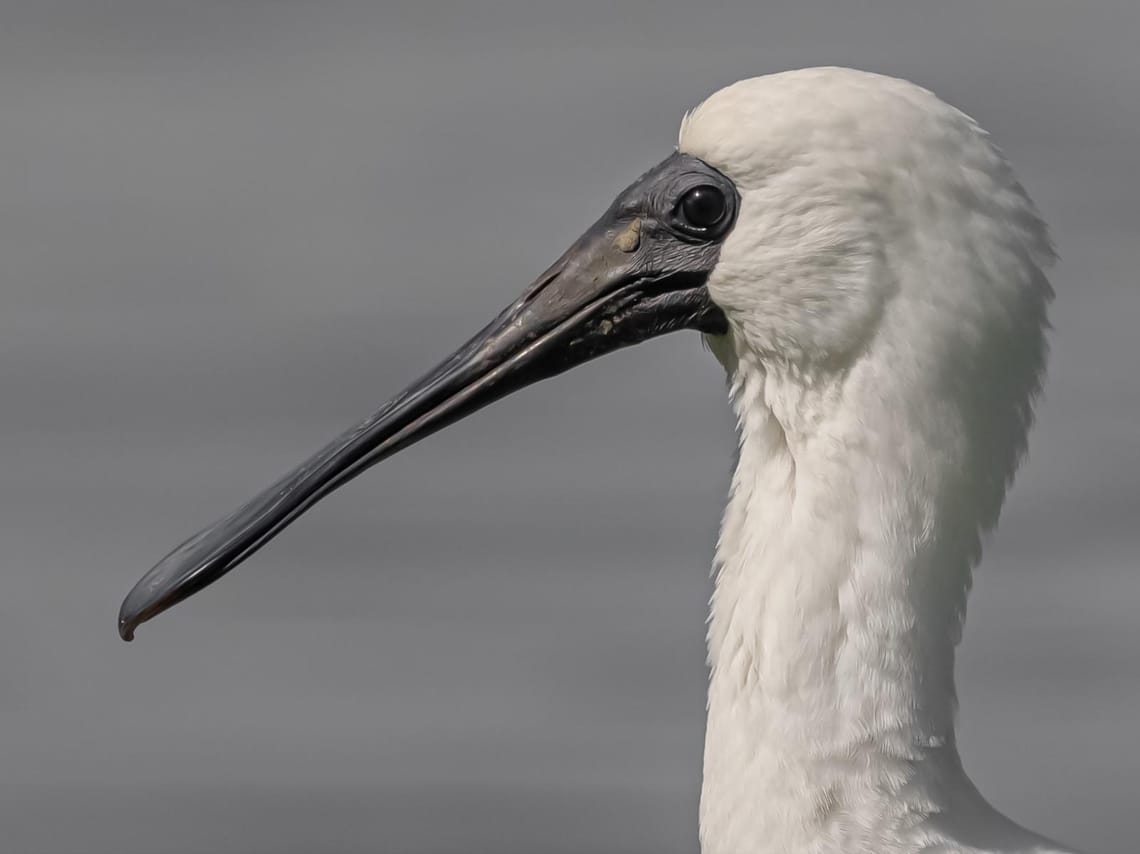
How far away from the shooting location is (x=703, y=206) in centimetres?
527

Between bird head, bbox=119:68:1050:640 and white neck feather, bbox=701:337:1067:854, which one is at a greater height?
bird head, bbox=119:68:1050:640

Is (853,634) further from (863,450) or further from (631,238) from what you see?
(631,238)

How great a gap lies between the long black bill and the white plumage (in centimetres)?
28

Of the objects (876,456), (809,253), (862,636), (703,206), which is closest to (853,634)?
(862,636)

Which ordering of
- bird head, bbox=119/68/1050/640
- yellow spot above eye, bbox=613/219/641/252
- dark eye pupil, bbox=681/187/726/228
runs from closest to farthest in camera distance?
bird head, bbox=119/68/1050/640, dark eye pupil, bbox=681/187/726/228, yellow spot above eye, bbox=613/219/641/252

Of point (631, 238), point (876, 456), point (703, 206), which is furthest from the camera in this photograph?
point (631, 238)

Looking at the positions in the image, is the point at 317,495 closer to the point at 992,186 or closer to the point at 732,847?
the point at 732,847

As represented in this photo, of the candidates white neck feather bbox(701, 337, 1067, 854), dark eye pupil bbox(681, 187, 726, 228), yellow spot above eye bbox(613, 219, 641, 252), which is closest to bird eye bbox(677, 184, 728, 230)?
dark eye pupil bbox(681, 187, 726, 228)

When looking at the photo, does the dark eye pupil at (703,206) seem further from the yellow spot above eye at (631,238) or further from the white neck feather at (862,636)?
the white neck feather at (862,636)

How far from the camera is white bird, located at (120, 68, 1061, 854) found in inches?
191

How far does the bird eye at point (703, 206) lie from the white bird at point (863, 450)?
0.25ft

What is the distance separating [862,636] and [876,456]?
0.38m

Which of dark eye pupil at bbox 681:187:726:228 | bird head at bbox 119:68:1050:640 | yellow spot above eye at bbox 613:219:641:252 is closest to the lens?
bird head at bbox 119:68:1050:640

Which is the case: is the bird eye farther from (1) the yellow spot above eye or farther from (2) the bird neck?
(2) the bird neck
